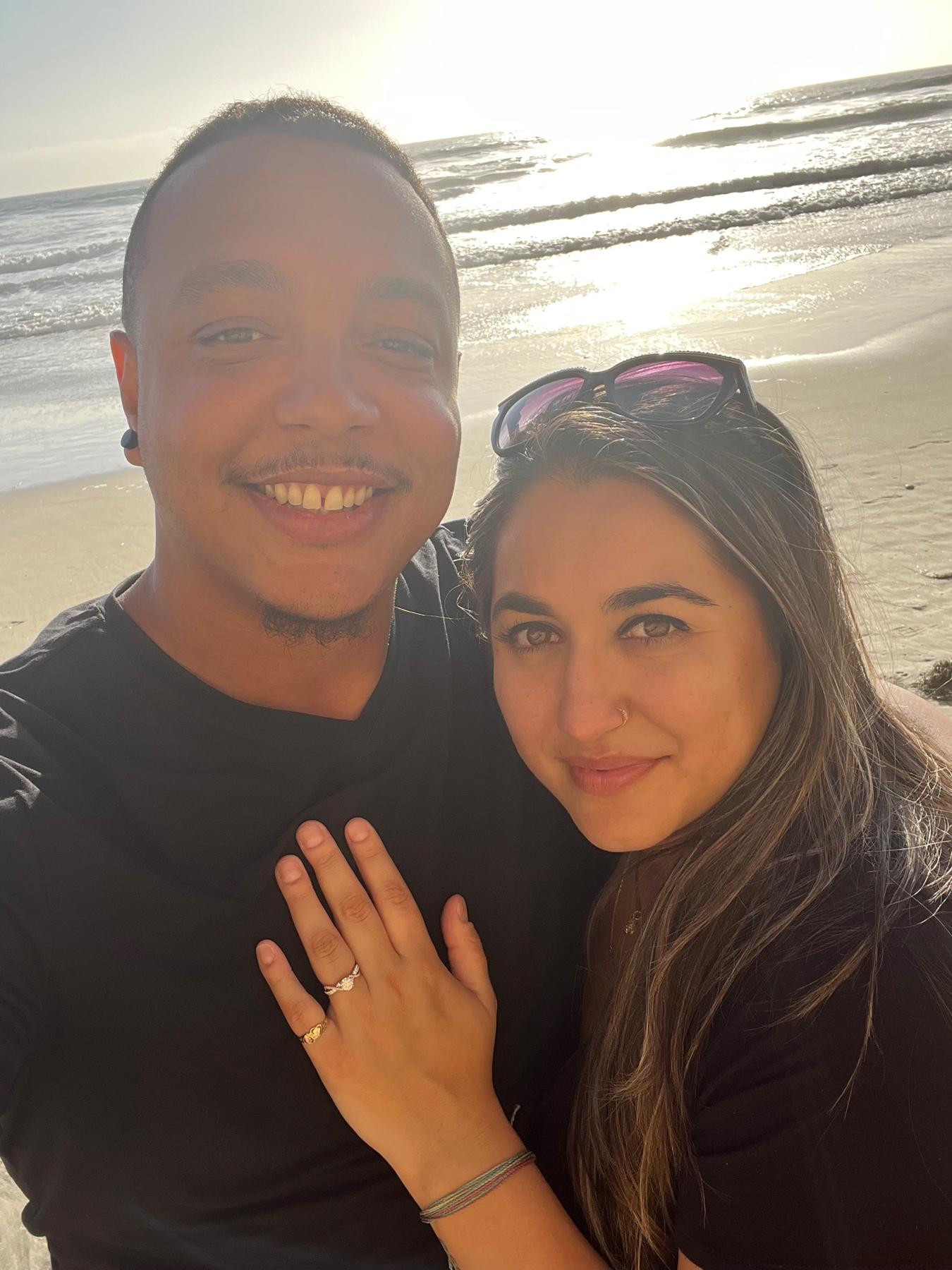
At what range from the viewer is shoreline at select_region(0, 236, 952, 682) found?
4.69 metres

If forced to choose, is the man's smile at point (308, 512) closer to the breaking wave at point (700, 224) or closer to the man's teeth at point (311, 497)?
the man's teeth at point (311, 497)

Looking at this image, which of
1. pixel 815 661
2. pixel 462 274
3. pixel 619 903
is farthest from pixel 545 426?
pixel 462 274

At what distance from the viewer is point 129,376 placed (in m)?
2.31

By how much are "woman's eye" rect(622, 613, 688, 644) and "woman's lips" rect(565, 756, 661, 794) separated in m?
0.25

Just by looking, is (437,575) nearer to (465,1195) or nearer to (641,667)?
(641,667)

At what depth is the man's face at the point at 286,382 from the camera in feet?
6.58

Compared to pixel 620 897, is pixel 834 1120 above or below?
above

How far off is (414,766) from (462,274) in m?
13.3

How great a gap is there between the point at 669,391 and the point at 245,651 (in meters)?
1.08

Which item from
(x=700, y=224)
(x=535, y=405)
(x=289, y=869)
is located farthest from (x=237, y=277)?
(x=700, y=224)

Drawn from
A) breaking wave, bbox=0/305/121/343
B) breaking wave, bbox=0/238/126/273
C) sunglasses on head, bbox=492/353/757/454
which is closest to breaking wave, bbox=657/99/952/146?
breaking wave, bbox=0/238/126/273

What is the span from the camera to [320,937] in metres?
1.80

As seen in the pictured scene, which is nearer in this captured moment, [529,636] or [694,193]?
[529,636]

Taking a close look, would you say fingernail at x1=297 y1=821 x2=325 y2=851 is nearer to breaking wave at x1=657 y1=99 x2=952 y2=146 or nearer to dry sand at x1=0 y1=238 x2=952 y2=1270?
dry sand at x1=0 y1=238 x2=952 y2=1270
